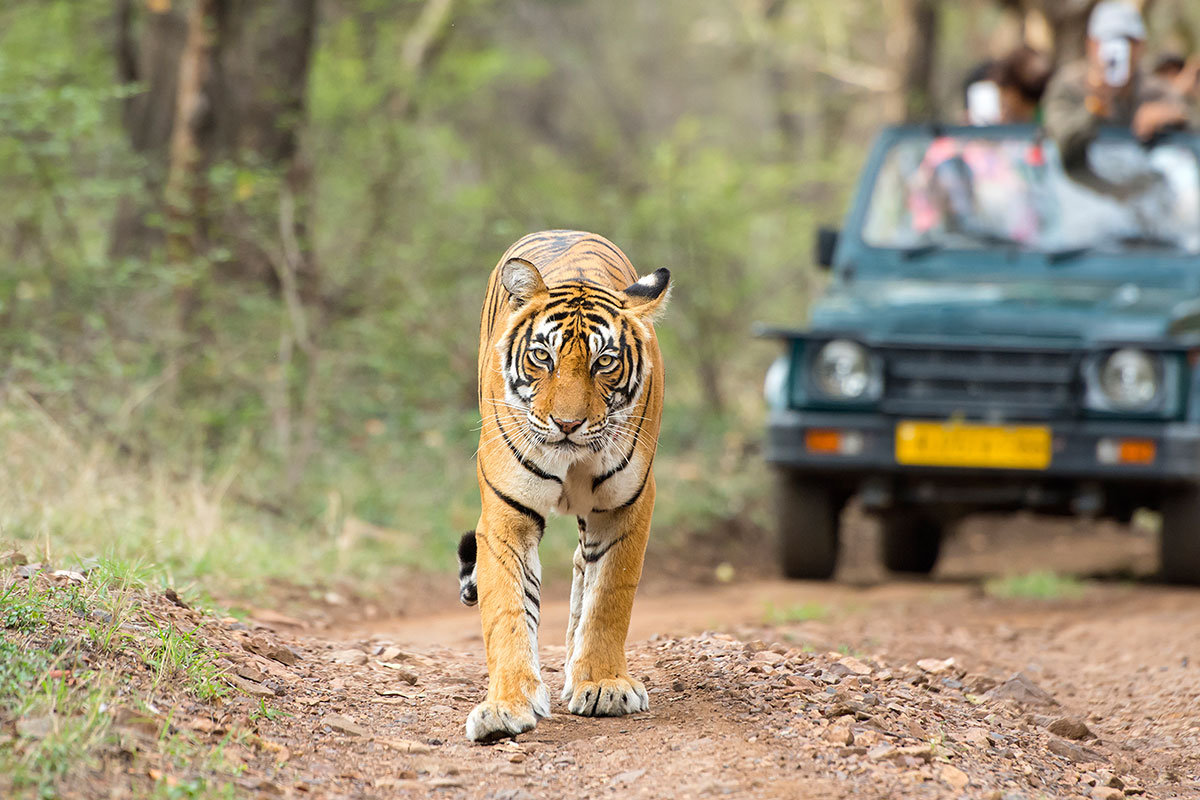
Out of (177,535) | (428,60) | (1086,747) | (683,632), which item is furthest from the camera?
(428,60)

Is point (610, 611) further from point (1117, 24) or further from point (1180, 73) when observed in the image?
point (1180, 73)

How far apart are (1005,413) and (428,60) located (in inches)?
426

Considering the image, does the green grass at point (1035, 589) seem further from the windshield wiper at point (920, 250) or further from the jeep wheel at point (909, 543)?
the windshield wiper at point (920, 250)

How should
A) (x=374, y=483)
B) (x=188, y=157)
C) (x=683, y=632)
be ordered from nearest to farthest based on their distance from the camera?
(x=683, y=632)
(x=374, y=483)
(x=188, y=157)

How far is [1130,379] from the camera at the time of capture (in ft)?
21.8

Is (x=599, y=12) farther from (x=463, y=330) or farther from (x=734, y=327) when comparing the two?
(x=463, y=330)

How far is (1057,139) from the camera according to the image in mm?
7734

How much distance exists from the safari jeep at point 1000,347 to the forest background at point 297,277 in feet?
6.43

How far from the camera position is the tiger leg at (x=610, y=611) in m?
4.01

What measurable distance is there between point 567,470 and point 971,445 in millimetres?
3357

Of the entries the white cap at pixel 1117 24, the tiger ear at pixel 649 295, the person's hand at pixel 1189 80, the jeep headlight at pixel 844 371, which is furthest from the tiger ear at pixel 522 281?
the person's hand at pixel 1189 80

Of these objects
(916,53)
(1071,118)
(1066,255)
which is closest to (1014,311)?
(1066,255)

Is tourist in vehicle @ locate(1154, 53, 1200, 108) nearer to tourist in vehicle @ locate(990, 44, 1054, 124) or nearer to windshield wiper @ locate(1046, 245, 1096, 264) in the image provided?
tourist in vehicle @ locate(990, 44, 1054, 124)

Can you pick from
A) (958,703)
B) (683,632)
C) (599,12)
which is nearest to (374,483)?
(683,632)
